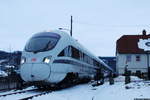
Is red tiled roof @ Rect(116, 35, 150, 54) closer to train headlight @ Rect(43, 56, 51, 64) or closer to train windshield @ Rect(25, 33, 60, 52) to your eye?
train windshield @ Rect(25, 33, 60, 52)

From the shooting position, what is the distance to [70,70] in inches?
851

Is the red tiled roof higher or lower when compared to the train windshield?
higher

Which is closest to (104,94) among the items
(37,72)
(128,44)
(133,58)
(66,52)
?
(37,72)

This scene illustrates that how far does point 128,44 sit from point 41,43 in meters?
52.6

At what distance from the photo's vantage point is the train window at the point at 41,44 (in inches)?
802

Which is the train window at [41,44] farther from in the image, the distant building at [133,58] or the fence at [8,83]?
the distant building at [133,58]

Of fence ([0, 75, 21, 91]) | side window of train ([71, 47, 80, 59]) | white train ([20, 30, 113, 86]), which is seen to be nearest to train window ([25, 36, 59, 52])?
white train ([20, 30, 113, 86])

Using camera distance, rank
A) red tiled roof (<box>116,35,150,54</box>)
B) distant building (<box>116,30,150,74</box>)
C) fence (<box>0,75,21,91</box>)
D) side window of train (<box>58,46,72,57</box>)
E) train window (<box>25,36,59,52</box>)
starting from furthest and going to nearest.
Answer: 1. red tiled roof (<box>116,35,150,54</box>)
2. distant building (<box>116,30,150,74</box>)
3. fence (<box>0,75,21,91</box>)
4. side window of train (<box>58,46,72,57</box>)
5. train window (<box>25,36,59,52</box>)

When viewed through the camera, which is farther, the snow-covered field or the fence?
the fence

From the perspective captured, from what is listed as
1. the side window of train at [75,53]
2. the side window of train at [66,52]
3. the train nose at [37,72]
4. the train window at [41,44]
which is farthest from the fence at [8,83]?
the train nose at [37,72]

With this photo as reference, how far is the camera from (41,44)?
67.9ft

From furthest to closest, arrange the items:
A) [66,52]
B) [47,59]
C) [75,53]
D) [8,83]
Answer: [8,83], [75,53], [66,52], [47,59]

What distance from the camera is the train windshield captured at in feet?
66.9

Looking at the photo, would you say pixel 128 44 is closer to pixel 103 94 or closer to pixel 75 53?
pixel 75 53
